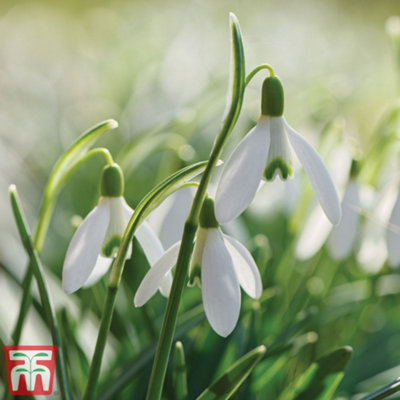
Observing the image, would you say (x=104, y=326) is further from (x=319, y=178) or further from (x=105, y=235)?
(x=319, y=178)

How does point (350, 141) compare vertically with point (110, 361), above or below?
above

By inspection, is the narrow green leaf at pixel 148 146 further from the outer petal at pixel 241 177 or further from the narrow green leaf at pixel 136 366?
the outer petal at pixel 241 177

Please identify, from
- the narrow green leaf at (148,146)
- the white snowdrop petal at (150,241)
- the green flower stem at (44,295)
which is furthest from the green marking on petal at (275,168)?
the narrow green leaf at (148,146)

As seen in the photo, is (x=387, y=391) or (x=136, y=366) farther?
(x=136, y=366)

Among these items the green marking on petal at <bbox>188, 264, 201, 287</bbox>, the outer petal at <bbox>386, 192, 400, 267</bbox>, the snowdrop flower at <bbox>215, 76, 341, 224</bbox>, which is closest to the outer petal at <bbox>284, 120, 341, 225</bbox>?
the snowdrop flower at <bbox>215, 76, 341, 224</bbox>

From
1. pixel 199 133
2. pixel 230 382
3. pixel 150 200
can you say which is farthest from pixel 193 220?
pixel 199 133

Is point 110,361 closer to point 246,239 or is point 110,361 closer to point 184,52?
point 246,239

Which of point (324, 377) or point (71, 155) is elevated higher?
point (71, 155)

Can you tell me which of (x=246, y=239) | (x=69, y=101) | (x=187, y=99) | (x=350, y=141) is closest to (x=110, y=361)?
(x=246, y=239)
